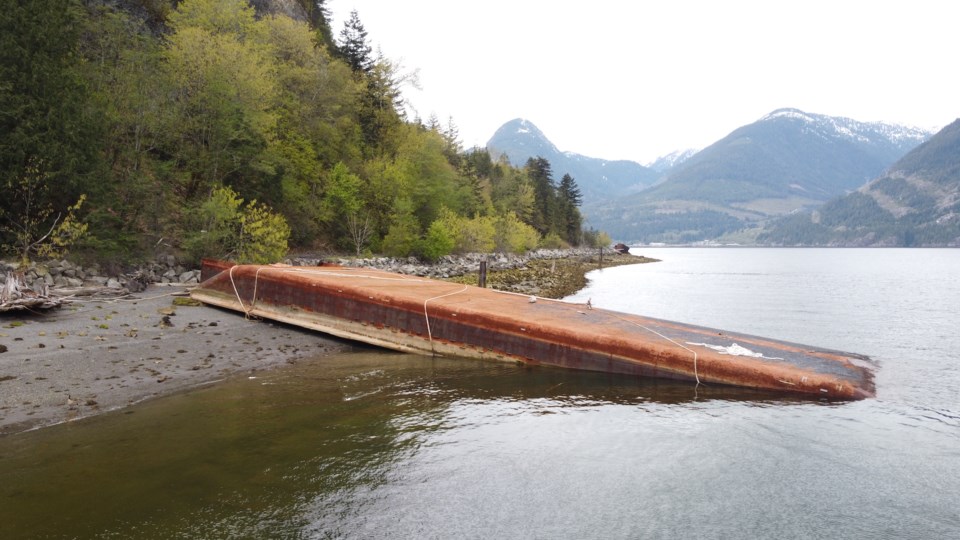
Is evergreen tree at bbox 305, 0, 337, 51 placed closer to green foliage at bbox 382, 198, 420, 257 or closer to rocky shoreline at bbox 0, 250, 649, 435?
green foliage at bbox 382, 198, 420, 257

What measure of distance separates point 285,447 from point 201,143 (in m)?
24.7

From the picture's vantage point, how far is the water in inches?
226

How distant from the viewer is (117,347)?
11.3m

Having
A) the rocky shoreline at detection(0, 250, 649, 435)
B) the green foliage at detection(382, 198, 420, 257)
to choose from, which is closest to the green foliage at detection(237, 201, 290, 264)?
the rocky shoreline at detection(0, 250, 649, 435)

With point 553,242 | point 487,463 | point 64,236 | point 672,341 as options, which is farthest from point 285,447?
point 553,242

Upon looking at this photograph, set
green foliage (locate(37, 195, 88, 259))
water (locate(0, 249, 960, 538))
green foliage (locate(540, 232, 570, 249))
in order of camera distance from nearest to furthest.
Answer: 1. water (locate(0, 249, 960, 538))
2. green foliage (locate(37, 195, 88, 259))
3. green foliage (locate(540, 232, 570, 249))

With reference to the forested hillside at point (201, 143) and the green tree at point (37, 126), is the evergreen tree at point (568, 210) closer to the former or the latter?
the forested hillside at point (201, 143)

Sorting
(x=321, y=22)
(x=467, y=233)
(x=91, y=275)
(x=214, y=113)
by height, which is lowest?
(x=91, y=275)

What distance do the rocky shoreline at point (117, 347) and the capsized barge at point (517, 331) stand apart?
0.87 meters

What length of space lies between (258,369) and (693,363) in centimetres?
1001

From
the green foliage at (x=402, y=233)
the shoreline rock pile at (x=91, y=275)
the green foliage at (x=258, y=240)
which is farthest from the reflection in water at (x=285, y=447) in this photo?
the green foliage at (x=402, y=233)

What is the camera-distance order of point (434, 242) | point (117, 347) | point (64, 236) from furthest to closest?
point (434, 242)
point (64, 236)
point (117, 347)

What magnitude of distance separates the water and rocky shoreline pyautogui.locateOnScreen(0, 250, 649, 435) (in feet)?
Result: 2.66

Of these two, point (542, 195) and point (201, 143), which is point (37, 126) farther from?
point (542, 195)
